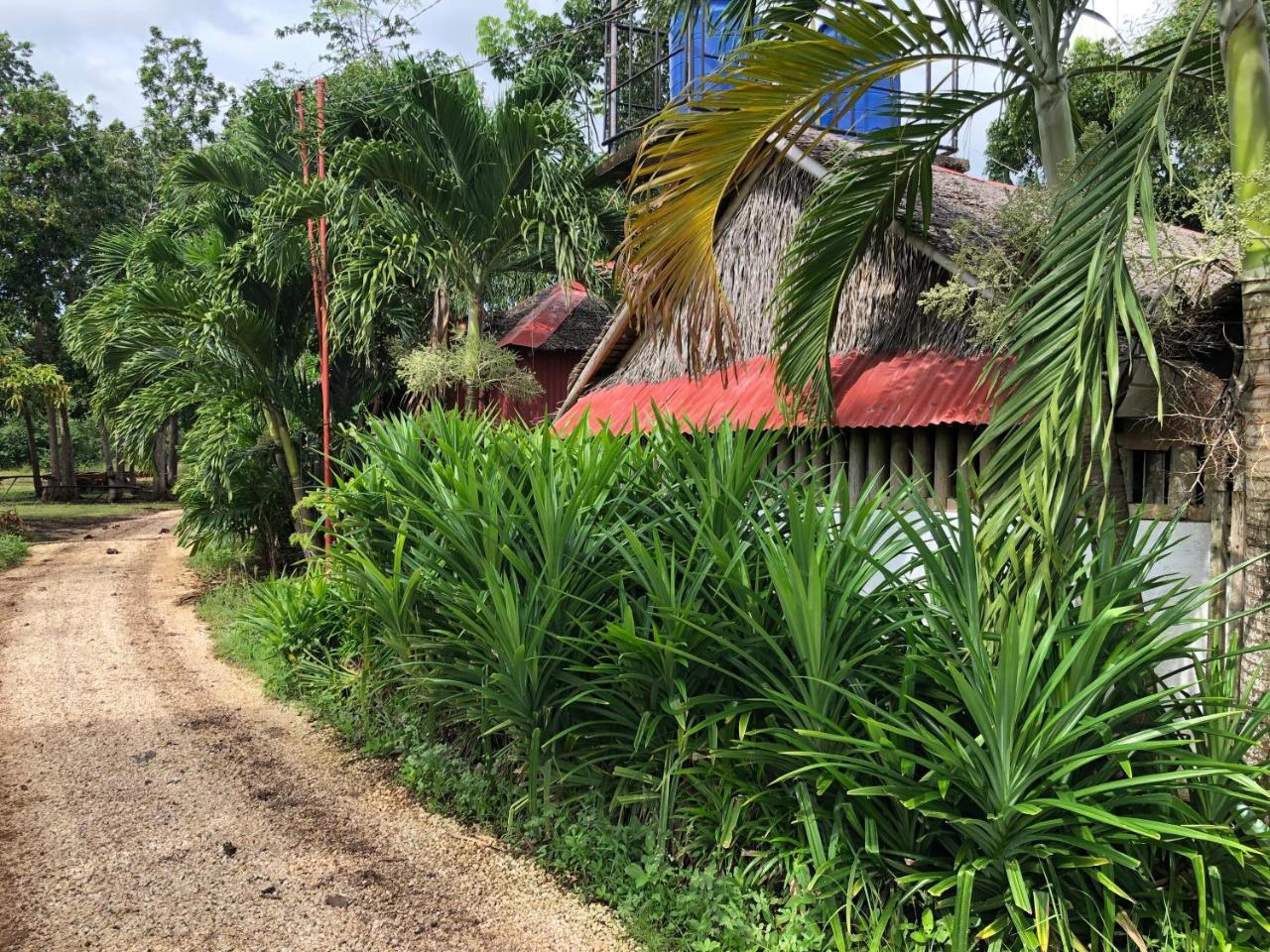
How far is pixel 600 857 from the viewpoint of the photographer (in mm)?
3725

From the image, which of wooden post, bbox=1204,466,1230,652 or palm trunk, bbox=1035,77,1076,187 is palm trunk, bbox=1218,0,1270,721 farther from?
palm trunk, bbox=1035,77,1076,187

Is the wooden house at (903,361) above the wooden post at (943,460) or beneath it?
above

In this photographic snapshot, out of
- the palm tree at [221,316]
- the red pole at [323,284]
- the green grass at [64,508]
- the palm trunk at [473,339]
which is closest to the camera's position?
the red pole at [323,284]

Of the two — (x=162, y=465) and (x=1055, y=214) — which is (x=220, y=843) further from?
(x=162, y=465)

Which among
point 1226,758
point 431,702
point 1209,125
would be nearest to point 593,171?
point 1209,125

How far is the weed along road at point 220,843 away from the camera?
3.41 meters

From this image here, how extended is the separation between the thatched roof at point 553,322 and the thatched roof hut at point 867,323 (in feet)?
16.3

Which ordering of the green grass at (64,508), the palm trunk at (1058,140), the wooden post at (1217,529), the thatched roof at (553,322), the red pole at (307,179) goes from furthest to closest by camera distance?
the green grass at (64,508), the thatched roof at (553,322), the red pole at (307,179), the palm trunk at (1058,140), the wooden post at (1217,529)

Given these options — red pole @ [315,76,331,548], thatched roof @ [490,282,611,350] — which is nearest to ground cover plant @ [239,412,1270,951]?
red pole @ [315,76,331,548]

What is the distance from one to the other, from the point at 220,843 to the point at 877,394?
4236 mm

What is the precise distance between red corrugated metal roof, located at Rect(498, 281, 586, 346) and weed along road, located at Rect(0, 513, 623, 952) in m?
7.53

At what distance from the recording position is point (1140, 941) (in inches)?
102

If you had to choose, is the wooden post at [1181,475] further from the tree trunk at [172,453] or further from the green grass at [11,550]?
the tree trunk at [172,453]

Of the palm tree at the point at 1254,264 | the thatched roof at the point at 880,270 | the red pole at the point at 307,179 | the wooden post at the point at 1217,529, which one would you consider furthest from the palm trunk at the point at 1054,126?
the red pole at the point at 307,179
